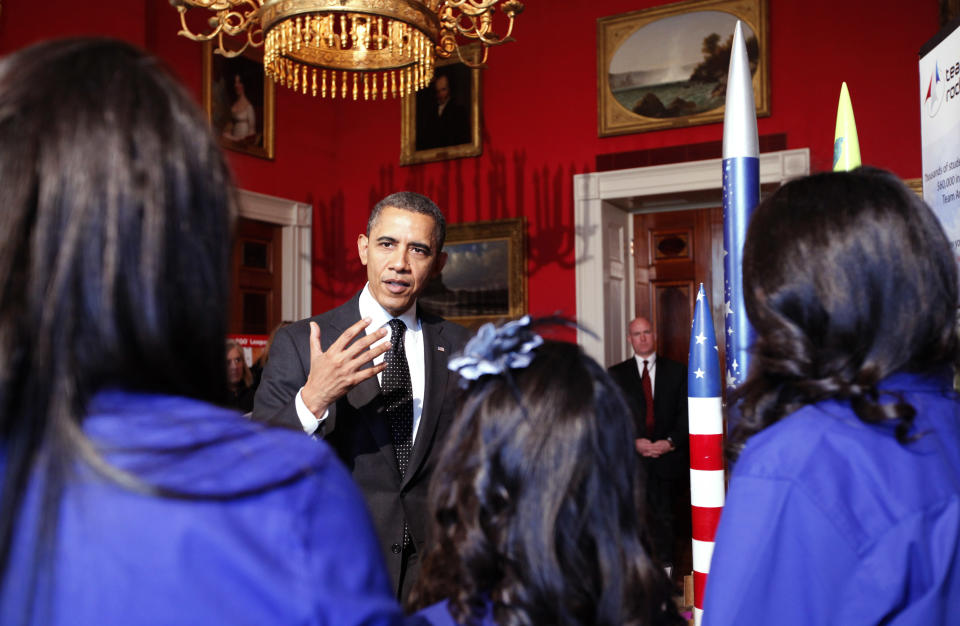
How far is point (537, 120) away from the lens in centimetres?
667

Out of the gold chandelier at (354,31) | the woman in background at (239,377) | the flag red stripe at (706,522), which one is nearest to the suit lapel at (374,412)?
the flag red stripe at (706,522)

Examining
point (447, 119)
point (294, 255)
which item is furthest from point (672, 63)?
point (294, 255)

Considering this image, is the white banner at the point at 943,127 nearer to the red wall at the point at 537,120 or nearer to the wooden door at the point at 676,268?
the red wall at the point at 537,120

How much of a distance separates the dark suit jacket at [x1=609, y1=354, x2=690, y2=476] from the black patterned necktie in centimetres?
322

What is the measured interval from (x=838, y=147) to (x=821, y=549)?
1.44 metres

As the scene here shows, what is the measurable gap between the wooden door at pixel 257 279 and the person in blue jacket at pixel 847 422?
19.6 ft

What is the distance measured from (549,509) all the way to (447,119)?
6.32 meters

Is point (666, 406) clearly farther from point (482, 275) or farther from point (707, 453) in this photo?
point (707, 453)

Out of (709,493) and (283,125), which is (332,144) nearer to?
(283,125)

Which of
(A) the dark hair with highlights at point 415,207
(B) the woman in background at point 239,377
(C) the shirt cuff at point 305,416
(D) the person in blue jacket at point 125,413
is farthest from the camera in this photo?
(B) the woman in background at point 239,377

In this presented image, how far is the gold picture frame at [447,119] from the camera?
688 cm

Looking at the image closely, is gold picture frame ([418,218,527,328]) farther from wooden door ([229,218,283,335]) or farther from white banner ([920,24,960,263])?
white banner ([920,24,960,263])

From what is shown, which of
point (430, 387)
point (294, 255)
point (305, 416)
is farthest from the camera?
point (294, 255)

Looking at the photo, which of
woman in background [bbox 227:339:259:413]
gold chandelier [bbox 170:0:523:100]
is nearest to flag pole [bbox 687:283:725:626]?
gold chandelier [bbox 170:0:523:100]
